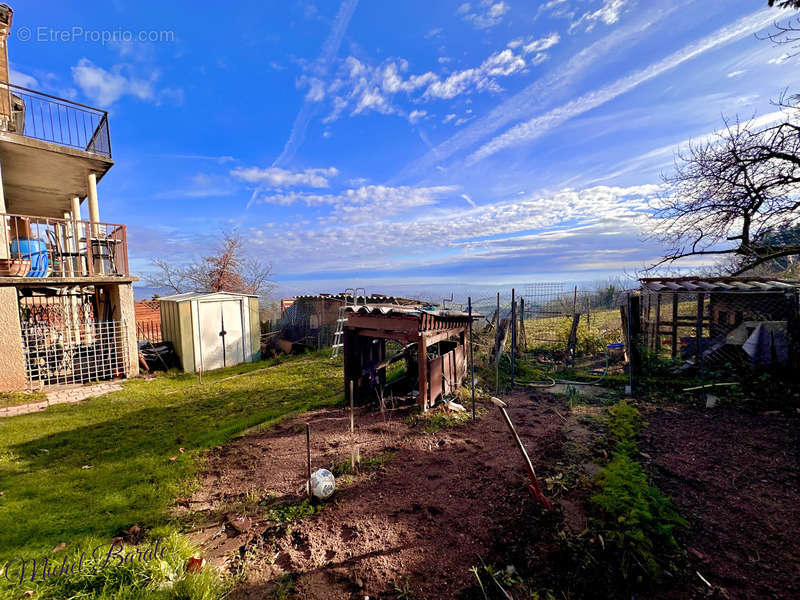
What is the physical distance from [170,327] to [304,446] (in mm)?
10490

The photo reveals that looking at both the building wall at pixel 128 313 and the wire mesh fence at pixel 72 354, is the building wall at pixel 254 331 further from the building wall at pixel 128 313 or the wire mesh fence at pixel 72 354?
the wire mesh fence at pixel 72 354

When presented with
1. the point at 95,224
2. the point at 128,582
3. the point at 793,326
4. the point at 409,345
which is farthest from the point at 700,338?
the point at 95,224

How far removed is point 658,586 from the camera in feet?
8.34

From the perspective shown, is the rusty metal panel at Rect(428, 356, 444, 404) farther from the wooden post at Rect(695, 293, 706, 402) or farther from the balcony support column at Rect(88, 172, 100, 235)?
the balcony support column at Rect(88, 172, 100, 235)

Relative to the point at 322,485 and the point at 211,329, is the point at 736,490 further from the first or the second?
the point at 211,329

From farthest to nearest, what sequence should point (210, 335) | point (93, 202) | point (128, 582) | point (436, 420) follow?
point (210, 335) → point (93, 202) → point (436, 420) → point (128, 582)

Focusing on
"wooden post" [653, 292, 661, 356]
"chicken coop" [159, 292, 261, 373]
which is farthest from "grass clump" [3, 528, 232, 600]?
"wooden post" [653, 292, 661, 356]

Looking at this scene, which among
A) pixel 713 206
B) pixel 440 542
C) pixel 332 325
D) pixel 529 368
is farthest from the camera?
pixel 332 325

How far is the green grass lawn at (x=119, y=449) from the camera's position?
3.49 metres

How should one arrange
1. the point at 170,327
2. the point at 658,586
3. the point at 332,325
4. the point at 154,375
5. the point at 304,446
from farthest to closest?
the point at 332,325
the point at 170,327
the point at 154,375
the point at 304,446
the point at 658,586

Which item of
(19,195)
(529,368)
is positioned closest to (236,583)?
(529,368)

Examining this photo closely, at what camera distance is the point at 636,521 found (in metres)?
2.99

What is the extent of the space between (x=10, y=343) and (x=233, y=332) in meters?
5.73

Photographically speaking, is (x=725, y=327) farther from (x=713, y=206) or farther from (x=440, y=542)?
(x=440, y=542)
